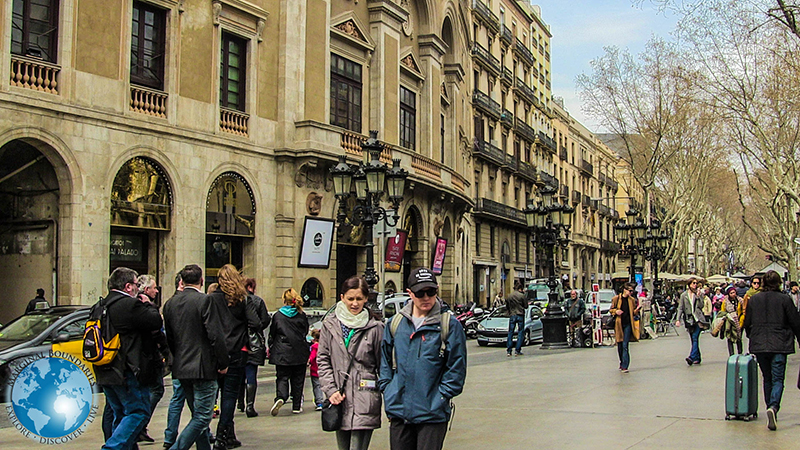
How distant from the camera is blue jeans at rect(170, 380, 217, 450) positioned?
696 centimetres

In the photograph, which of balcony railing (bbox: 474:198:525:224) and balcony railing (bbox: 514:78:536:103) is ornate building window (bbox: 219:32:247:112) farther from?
balcony railing (bbox: 514:78:536:103)

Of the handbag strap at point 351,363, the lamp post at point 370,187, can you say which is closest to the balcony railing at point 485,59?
the lamp post at point 370,187

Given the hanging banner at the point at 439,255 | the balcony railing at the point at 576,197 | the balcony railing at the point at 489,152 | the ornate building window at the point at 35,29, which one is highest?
the balcony railing at the point at 489,152

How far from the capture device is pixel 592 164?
270 ft

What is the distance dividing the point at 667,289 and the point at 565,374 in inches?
1906

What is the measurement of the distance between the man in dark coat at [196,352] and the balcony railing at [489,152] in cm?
4154

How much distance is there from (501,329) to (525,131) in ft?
119

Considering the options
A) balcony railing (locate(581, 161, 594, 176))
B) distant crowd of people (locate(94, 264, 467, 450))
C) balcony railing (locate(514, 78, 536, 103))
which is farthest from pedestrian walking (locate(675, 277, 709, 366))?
balcony railing (locate(581, 161, 594, 176))

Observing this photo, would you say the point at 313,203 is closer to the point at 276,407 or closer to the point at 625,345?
the point at 625,345

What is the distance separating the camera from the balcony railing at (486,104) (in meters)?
48.6

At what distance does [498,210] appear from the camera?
51.8m

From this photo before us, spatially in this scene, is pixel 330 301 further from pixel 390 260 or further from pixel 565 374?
pixel 565 374

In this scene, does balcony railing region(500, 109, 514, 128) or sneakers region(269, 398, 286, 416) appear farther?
balcony railing region(500, 109, 514, 128)

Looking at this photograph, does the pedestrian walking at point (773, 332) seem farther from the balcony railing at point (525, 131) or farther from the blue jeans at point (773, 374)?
the balcony railing at point (525, 131)
